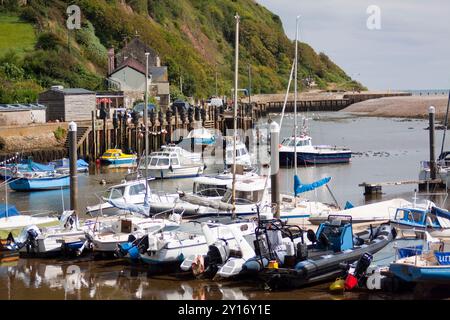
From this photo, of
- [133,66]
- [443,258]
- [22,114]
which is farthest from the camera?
[133,66]

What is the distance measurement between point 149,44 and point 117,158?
187 feet

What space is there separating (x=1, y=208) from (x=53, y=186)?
1469 centimetres

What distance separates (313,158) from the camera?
5222 centimetres

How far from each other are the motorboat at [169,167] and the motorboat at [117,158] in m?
5.67

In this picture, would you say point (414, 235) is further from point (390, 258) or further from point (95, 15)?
point (95, 15)

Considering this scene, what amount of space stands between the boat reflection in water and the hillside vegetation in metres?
44.9

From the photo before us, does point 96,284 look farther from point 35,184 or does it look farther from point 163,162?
point 163,162

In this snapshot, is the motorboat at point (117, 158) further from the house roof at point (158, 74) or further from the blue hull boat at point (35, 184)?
the house roof at point (158, 74)

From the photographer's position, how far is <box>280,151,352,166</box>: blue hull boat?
169 feet

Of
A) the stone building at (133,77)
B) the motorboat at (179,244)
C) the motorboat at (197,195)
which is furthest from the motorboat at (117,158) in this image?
the motorboat at (179,244)


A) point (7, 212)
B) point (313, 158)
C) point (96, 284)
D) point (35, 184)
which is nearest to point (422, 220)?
point (96, 284)

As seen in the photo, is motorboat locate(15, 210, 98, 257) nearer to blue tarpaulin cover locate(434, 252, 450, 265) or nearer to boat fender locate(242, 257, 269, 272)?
boat fender locate(242, 257, 269, 272)

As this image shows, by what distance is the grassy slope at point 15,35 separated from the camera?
8300 centimetres

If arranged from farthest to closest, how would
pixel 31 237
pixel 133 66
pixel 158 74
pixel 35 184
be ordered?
pixel 158 74 < pixel 133 66 < pixel 35 184 < pixel 31 237
